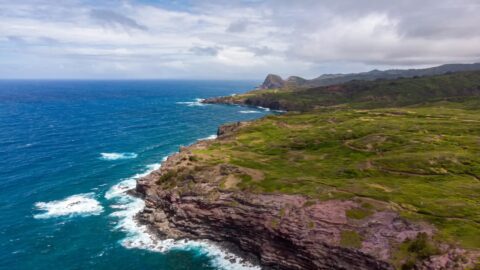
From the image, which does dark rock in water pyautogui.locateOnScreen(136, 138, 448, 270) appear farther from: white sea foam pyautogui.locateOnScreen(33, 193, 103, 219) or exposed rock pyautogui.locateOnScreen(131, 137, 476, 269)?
white sea foam pyautogui.locateOnScreen(33, 193, 103, 219)

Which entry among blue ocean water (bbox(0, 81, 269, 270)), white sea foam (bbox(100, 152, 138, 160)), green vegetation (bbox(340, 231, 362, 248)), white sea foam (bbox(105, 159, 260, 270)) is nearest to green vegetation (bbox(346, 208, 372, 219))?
green vegetation (bbox(340, 231, 362, 248))

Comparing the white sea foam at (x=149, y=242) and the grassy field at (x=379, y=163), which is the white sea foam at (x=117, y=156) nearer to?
the grassy field at (x=379, y=163)

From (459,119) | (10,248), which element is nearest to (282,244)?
(10,248)

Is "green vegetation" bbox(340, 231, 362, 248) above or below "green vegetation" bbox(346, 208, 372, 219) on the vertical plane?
below

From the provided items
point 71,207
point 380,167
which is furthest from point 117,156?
point 380,167

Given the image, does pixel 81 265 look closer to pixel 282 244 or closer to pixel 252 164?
pixel 282 244

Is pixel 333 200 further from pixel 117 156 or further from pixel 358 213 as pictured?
pixel 117 156

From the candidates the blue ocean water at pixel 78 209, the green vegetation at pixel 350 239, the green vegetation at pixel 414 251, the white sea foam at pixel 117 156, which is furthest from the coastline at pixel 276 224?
the white sea foam at pixel 117 156

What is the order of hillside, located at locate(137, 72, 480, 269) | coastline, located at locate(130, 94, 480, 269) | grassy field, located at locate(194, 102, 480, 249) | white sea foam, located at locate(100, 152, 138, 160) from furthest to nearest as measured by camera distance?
white sea foam, located at locate(100, 152, 138, 160)
grassy field, located at locate(194, 102, 480, 249)
coastline, located at locate(130, 94, 480, 269)
hillside, located at locate(137, 72, 480, 269)
